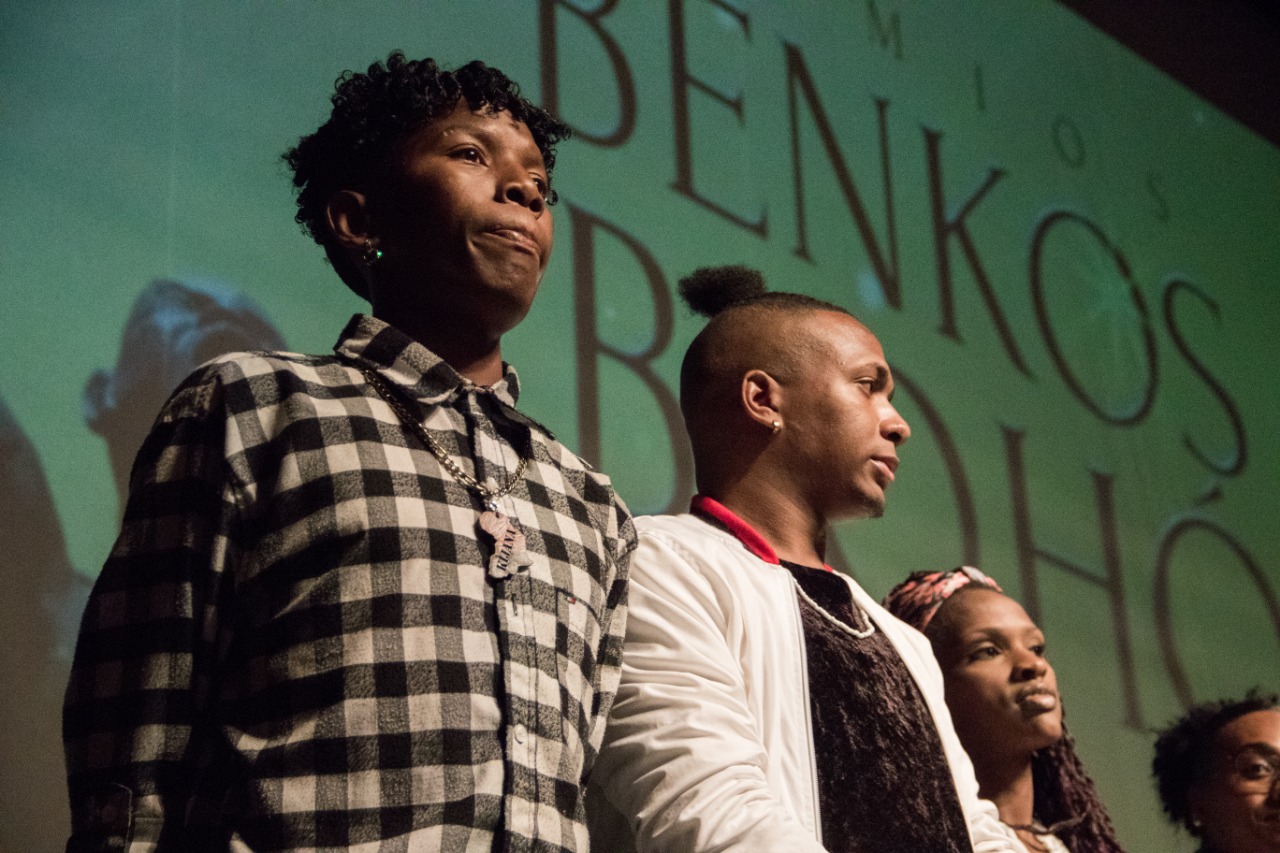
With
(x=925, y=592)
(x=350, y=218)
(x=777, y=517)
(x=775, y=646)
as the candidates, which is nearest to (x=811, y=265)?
(x=925, y=592)

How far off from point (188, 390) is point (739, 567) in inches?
29.0

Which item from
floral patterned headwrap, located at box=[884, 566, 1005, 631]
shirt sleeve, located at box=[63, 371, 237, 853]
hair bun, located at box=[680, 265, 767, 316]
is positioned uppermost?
hair bun, located at box=[680, 265, 767, 316]

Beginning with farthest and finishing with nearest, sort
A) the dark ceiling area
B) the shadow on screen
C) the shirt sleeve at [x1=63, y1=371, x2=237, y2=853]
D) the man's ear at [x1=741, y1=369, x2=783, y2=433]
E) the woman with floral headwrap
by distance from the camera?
the dark ceiling area
the woman with floral headwrap
the man's ear at [x1=741, y1=369, x2=783, y2=433]
the shadow on screen
the shirt sleeve at [x1=63, y1=371, x2=237, y2=853]

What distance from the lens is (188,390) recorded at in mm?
1440

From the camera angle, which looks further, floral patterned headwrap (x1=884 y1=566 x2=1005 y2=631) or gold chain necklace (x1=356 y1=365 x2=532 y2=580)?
floral patterned headwrap (x1=884 y1=566 x2=1005 y2=631)

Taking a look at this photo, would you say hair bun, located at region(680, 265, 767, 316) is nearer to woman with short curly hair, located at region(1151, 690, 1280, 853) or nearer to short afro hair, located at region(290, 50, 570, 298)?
short afro hair, located at region(290, 50, 570, 298)

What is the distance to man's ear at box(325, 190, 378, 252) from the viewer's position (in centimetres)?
173

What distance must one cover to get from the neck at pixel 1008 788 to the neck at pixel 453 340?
47.4 inches

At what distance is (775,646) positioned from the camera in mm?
1832

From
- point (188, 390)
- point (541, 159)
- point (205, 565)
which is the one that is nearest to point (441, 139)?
point (541, 159)

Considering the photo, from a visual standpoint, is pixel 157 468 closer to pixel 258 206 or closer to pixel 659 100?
pixel 258 206

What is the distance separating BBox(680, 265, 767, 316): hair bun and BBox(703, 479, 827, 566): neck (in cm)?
36

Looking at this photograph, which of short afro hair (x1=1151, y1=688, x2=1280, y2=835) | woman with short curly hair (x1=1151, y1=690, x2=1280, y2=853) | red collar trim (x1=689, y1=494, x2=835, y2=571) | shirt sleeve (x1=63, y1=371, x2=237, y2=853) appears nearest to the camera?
shirt sleeve (x1=63, y1=371, x2=237, y2=853)

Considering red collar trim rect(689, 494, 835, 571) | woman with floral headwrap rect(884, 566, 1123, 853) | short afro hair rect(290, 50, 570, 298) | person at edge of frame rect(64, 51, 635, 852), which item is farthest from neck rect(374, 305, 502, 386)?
woman with floral headwrap rect(884, 566, 1123, 853)
